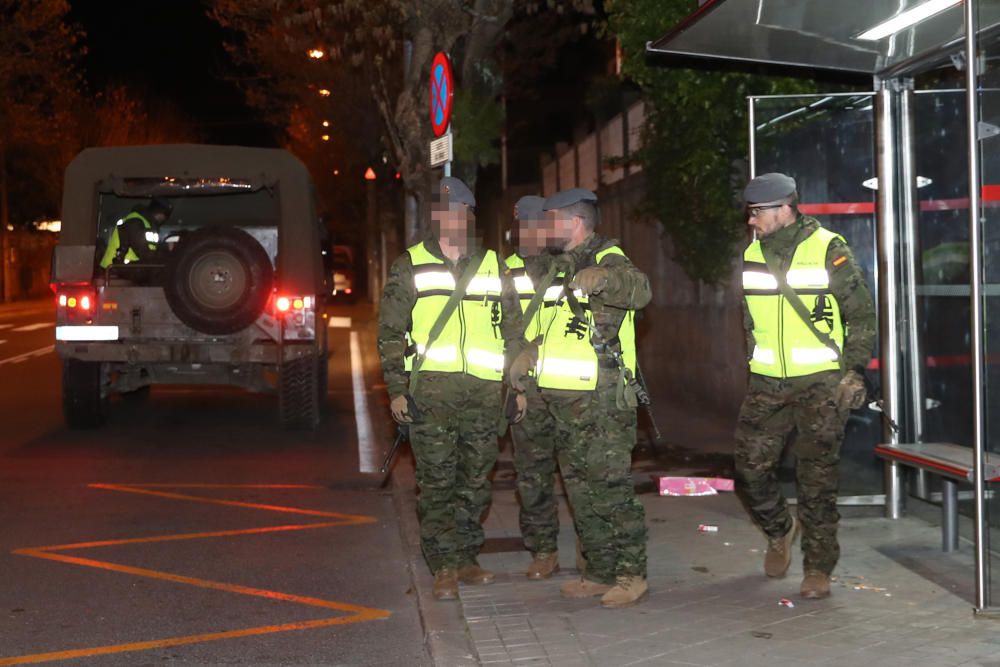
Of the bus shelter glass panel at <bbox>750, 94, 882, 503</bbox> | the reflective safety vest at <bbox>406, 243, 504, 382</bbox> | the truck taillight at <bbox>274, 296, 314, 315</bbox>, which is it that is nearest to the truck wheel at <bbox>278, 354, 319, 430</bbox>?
the truck taillight at <bbox>274, 296, 314, 315</bbox>

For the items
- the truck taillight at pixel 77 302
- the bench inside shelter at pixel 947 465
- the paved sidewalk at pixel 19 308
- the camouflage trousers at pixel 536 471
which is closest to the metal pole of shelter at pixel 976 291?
the bench inside shelter at pixel 947 465

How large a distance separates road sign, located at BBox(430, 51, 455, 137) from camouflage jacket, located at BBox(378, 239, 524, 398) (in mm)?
3482

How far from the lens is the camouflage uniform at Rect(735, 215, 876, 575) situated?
616cm

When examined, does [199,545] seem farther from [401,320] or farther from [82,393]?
[82,393]

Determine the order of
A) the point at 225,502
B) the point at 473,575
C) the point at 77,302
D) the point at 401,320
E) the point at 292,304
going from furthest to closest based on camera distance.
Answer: the point at 292,304, the point at 77,302, the point at 225,502, the point at 473,575, the point at 401,320

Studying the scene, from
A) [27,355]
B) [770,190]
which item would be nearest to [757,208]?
[770,190]

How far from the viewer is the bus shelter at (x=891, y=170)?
720 centimetres

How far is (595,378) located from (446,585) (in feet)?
4.08

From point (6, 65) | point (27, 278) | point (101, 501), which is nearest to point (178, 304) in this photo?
point (101, 501)

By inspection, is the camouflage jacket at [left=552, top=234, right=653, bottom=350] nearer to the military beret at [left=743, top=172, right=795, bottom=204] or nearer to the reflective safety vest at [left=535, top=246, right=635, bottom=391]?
the reflective safety vest at [left=535, top=246, right=635, bottom=391]

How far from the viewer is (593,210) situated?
6.34 metres

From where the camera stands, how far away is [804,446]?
21.0 feet

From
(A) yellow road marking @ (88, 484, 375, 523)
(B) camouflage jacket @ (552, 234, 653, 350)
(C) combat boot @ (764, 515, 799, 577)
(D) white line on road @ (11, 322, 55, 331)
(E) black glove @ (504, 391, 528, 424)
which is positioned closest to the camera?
(B) camouflage jacket @ (552, 234, 653, 350)

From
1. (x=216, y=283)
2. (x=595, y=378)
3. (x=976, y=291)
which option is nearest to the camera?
(x=976, y=291)
